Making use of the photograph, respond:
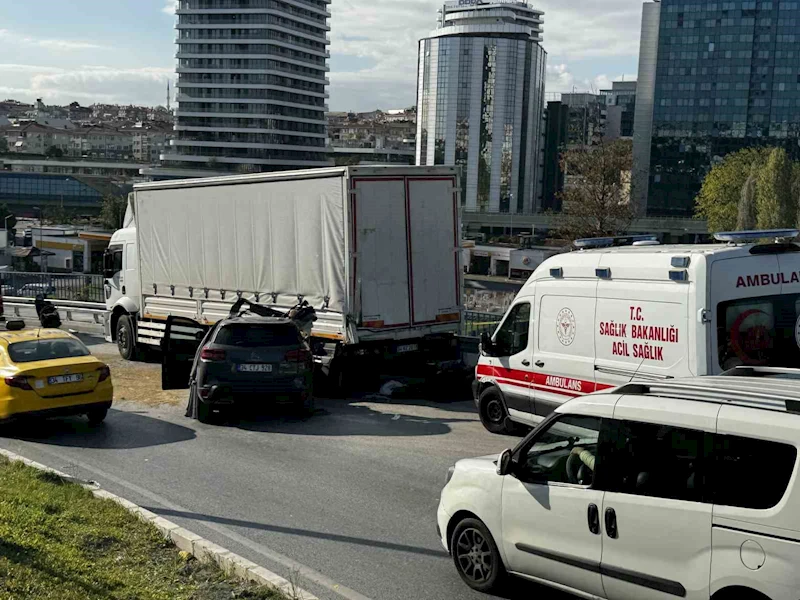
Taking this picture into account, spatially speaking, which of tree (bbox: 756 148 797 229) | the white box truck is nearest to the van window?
the white box truck

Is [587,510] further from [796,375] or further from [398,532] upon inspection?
[398,532]

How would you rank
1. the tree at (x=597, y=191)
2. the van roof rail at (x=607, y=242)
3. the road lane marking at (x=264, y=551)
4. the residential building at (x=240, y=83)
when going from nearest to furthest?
1. the road lane marking at (x=264, y=551)
2. the van roof rail at (x=607, y=242)
3. the tree at (x=597, y=191)
4. the residential building at (x=240, y=83)

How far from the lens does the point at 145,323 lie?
20.4m

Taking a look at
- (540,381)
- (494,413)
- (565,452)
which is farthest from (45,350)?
(565,452)

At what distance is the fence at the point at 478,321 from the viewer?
1869 centimetres

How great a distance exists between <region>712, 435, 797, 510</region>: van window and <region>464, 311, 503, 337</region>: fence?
43.0 feet

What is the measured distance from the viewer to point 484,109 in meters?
150

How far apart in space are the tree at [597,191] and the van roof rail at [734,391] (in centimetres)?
4748

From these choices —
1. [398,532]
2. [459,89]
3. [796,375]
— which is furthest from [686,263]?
[459,89]

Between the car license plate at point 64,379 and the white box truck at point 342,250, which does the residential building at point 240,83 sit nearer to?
the white box truck at point 342,250

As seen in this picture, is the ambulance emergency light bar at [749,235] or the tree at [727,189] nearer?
the ambulance emergency light bar at [749,235]

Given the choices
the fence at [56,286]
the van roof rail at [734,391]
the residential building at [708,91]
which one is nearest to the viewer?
the van roof rail at [734,391]

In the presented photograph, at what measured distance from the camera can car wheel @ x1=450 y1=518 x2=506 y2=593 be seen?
22.0 feet

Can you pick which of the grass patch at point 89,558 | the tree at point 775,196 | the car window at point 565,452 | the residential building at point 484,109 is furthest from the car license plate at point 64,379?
the residential building at point 484,109
